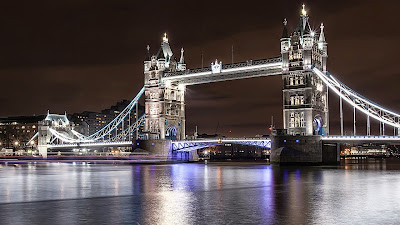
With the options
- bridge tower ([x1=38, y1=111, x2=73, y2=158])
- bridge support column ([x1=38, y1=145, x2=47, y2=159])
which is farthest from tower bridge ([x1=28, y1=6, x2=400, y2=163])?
bridge tower ([x1=38, y1=111, x2=73, y2=158])

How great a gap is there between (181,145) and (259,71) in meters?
21.3

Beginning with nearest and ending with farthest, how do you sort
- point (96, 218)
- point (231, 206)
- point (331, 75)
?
point (96, 218), point (231, 206), point (331, 75)

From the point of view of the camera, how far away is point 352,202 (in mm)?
22156

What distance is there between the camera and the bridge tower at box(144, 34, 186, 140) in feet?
276

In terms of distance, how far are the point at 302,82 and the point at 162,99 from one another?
1052 inches

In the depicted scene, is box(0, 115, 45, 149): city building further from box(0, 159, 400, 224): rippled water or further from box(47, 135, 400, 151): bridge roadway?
box(0, 159, 400, 224): rippled water

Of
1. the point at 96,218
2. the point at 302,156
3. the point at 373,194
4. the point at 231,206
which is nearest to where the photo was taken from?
the point at 96,218

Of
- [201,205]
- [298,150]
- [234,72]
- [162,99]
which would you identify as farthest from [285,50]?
[201,205]

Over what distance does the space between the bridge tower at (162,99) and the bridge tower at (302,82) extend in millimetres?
23947

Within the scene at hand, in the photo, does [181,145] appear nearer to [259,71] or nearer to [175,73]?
[175,73]

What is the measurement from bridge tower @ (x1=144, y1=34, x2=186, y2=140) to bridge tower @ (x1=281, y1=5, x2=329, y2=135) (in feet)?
78.6

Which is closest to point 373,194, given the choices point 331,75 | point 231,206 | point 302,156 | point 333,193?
point 333,193

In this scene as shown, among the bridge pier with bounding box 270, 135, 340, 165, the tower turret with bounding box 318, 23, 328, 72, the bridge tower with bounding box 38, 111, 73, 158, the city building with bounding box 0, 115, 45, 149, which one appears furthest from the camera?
the city building with bounding box 0, 115, 45, 149

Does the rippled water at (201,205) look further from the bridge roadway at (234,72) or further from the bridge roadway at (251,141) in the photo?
the bridge roadway at (234,72)
